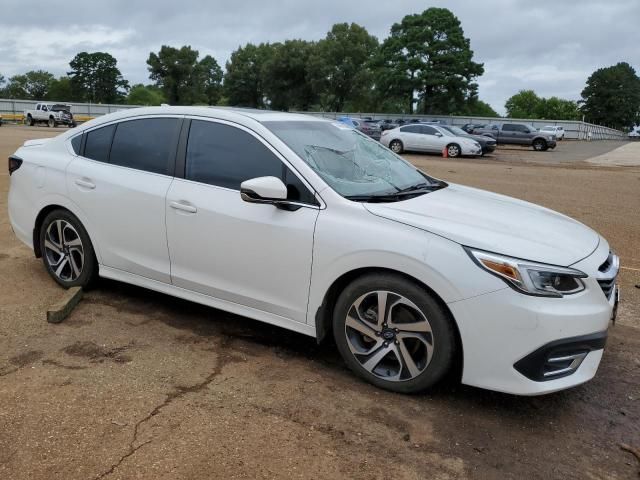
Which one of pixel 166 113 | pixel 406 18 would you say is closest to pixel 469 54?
pixel 406 18

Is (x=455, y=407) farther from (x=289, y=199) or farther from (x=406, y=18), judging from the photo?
(x=406, y=18)

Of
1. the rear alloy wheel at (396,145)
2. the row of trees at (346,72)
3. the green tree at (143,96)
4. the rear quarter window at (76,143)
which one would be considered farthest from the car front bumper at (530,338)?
the green tree at (143,96)

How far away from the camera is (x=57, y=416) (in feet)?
9.74

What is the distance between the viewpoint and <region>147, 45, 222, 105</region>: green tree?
79.8 meters

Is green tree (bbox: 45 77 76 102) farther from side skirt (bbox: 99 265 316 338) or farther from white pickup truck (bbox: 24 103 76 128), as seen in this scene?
side skirt (bbox: 99 265 316 338)

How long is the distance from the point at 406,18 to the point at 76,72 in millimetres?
58609

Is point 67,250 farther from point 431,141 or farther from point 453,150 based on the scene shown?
point 453,150

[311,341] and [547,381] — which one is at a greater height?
[547,381]

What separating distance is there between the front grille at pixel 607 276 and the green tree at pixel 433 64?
202 feet

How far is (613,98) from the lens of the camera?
100750 mm

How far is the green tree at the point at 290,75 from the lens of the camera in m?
70.9

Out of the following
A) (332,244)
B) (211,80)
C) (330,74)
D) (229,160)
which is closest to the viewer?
(332,244)

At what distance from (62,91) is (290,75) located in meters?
46.3

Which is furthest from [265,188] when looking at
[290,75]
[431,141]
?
[290,75]
